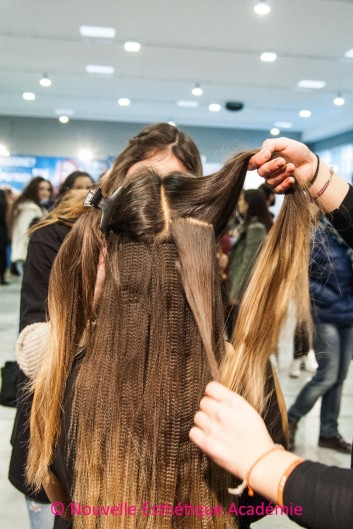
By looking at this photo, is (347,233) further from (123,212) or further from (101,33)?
(101,33)

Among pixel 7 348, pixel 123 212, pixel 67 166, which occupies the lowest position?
pixel 7 348

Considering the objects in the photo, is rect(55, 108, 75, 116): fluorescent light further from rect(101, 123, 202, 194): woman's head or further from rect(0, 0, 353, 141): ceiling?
rect(101, 123, 202, 194): woman's head

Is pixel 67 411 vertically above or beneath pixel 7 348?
above

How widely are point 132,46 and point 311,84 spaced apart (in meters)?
3.38

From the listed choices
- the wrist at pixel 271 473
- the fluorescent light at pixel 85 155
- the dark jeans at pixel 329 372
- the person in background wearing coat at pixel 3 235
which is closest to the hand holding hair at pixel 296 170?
the wrist at pixel 271 473

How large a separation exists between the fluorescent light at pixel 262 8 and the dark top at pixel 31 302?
476cm

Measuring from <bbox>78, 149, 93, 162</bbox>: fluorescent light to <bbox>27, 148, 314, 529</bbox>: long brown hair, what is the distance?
11.7 m

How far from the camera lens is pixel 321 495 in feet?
1.84

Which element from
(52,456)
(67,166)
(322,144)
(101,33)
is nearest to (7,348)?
(52,456)

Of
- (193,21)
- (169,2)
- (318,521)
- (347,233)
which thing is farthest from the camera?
(193,21)

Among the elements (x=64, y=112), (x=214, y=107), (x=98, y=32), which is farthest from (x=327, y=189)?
(x=64, y=112)

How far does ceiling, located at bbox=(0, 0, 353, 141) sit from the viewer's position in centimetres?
538

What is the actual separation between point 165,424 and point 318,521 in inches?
10.6

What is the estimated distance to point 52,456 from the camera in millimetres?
855
